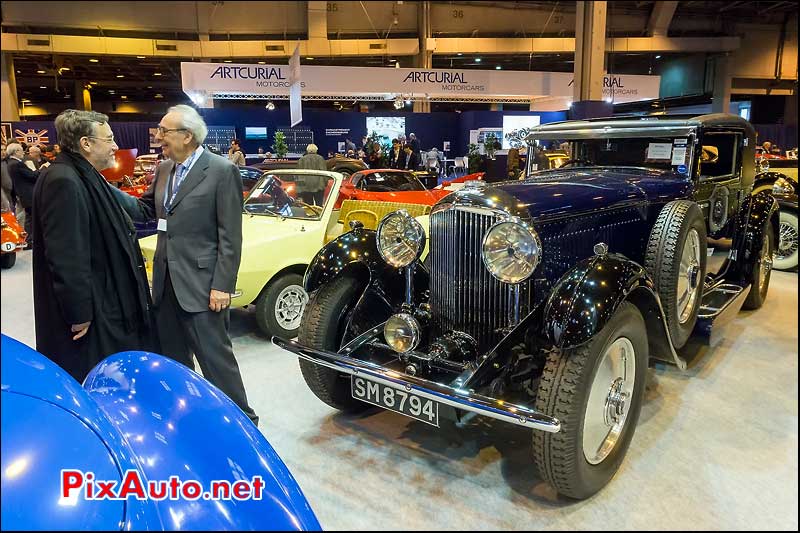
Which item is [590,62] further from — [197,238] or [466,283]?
[197,238]

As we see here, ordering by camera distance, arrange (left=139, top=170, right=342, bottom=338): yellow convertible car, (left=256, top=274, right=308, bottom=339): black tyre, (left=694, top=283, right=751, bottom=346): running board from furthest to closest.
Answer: (left=256, top=274, right=308, bottom=339): black tyre
(left=139, top=170, right=342, bottom=338): yellow convertible car
(left=694, top=283, right=751, bottom=346): running board

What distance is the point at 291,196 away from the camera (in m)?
4.77

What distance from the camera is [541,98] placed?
1415 cm

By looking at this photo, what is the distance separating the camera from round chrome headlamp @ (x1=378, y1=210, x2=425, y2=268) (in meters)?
2.89

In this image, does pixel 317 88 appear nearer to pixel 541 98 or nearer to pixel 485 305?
pixel 541 98

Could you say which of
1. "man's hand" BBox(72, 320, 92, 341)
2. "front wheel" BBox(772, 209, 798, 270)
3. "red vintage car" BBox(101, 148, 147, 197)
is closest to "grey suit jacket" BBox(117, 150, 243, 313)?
"man's hand" BBox(72, 320, 92, 341)

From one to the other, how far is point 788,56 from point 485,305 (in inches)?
787

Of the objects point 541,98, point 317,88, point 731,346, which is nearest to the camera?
point 731,346

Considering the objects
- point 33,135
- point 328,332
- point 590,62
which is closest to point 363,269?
point 328,332

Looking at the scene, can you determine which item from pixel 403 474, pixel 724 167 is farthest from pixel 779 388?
pixel 403 474

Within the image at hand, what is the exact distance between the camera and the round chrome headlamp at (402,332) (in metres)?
2.59

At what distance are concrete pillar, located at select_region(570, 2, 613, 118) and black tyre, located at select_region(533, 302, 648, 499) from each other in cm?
595

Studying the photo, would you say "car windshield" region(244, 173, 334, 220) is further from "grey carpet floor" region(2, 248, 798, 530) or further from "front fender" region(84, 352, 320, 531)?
"front fender" region(84, 352, 320, 531)

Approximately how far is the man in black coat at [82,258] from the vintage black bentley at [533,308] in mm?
777
